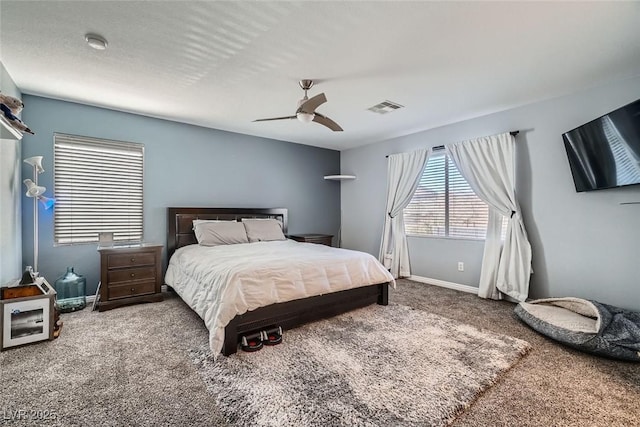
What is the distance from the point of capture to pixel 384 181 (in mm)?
5289

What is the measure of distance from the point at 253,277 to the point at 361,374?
3.67ft

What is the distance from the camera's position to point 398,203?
489 cm

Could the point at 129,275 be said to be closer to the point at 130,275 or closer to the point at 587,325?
the point at 130,275

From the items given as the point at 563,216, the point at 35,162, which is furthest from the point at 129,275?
the point at 563,216

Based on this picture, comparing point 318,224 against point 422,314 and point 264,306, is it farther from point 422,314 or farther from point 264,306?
point 264,306

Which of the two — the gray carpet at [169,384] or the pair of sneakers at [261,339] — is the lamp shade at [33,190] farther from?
A: the pair of sneakers at [261,339]

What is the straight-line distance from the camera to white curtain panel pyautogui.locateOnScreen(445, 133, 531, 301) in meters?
3.49

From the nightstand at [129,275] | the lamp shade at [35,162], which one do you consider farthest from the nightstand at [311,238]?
the lamp shade at [35,162]

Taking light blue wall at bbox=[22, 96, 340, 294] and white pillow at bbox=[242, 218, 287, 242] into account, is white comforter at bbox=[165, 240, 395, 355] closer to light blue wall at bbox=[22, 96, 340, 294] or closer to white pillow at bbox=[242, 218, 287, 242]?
white pillow at bbox=[242, 218, 287, 242]

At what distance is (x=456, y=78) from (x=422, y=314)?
2.49 m

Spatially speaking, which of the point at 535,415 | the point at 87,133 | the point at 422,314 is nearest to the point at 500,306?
the point at 422,314

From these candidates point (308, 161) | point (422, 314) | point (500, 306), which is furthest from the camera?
point (308, 161)

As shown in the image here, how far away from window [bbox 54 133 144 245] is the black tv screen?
5.24m

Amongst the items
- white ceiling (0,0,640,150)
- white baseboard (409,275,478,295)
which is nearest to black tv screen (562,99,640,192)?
white ceiling (0,0,640,150)
